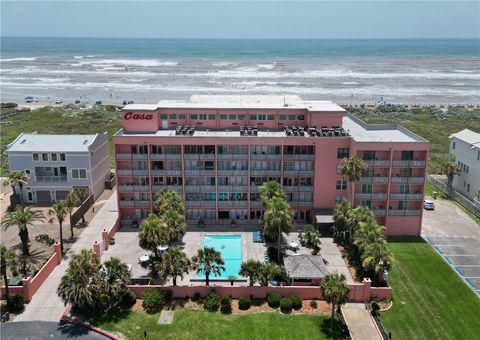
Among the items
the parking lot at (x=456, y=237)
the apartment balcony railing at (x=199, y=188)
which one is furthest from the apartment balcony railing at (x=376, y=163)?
the apartment balcony railing at (x=199, y=188)

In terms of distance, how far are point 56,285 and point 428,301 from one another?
3697 cm

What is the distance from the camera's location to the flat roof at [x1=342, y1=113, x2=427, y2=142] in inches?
2393

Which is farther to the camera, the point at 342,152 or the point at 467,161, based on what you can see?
the point at 467,161

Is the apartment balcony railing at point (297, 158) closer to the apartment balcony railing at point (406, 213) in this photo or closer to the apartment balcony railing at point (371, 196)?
the apartment balcony railing at point (371, 196)

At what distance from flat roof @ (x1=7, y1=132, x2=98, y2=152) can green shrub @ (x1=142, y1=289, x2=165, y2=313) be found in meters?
31.4

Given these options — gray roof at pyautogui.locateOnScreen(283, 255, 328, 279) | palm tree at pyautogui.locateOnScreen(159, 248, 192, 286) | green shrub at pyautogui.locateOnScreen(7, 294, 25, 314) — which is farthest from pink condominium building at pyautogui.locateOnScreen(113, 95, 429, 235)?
green shrub at pyautogui.locateOnScreen(7, 294, 25, 314)

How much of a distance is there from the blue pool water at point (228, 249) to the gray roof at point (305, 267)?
5785mm

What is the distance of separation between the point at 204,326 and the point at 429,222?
3762 cm

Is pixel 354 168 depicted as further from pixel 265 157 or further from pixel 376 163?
pixel 265 157

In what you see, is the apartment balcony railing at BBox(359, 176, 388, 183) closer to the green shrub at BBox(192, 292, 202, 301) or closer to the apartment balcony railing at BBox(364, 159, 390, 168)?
the apartment balcony railing at BBox(364, 159, 390, 168)

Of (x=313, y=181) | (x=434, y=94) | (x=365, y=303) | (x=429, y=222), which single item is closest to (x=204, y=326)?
(x=365, y=303)

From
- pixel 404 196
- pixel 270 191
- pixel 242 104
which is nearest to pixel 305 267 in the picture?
pixel 270 191

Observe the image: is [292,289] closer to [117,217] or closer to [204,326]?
[204,326]

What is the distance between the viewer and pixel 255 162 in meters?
61.5
